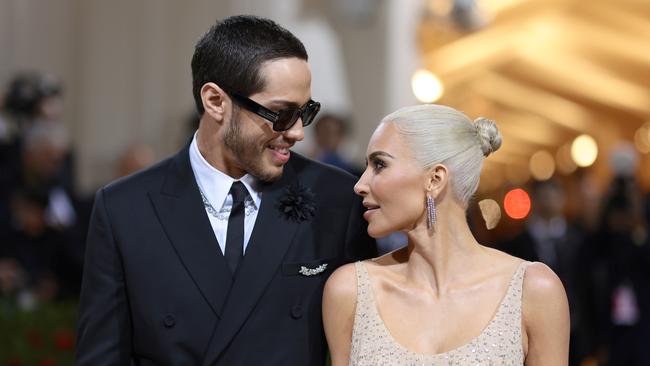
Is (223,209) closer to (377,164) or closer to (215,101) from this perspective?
(215,101)

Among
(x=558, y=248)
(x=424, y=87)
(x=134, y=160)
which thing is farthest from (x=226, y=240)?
(x=424, y=87)

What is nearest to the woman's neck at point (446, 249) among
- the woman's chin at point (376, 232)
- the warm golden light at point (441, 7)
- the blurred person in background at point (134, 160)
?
the woman's chin at point (376, 232)

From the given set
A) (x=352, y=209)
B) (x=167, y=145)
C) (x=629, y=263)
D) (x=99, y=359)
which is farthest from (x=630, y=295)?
(x=99, y=359)

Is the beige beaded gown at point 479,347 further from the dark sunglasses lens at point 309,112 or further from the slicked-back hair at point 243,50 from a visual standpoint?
the slicked-back hair at point 243,50

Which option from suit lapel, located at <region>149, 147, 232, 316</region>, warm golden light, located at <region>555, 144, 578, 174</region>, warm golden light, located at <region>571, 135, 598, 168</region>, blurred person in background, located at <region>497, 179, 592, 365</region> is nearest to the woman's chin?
suit lapel, located at <region>149, 147, 232, 316</region>

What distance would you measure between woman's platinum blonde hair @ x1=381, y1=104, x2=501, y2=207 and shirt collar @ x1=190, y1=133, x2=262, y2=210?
45 centimetres

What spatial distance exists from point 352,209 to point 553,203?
5.84 metres

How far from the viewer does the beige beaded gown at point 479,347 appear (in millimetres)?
3252

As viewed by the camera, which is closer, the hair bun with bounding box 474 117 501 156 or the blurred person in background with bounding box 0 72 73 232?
the hair bun with bounding box 474 117 501 156

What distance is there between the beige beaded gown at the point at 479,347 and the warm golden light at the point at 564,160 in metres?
19.9

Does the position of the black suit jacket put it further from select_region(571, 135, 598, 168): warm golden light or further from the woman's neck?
select_region(571, 135, 598, 168): warm golden light

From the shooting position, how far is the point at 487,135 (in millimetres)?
3396

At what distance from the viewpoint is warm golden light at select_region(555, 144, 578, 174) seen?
914 inches

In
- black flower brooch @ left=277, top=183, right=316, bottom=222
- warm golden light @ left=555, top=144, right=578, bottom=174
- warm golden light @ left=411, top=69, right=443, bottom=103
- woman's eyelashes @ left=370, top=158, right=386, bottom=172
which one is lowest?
warm golden light @ left=555, top=144, right=578, bottom=174
